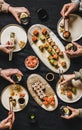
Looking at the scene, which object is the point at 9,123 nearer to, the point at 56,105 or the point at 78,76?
the point at 56,105

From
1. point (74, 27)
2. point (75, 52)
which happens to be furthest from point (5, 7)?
point (75, 52)

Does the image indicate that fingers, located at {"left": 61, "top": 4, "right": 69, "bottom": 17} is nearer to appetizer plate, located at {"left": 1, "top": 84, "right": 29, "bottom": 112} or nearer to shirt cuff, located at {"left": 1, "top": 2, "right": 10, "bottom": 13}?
shirt cuff, located at {"left": 1, "top": 2, "right": 10, "bottom": 13}

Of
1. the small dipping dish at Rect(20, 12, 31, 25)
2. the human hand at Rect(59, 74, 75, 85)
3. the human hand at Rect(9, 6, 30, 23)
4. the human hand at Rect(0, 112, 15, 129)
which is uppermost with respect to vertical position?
the human hand at Rect(9, 6, 30, 23)

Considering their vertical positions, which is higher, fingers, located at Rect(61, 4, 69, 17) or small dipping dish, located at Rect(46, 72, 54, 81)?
fingers, located at Rect(61, 4, 69, 17)

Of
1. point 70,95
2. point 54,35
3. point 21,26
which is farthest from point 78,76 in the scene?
point 21,26

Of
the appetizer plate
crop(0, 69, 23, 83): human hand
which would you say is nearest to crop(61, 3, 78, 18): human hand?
crop(0, 69, 23, 83): human hand

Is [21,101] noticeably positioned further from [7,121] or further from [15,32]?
[15,32]
